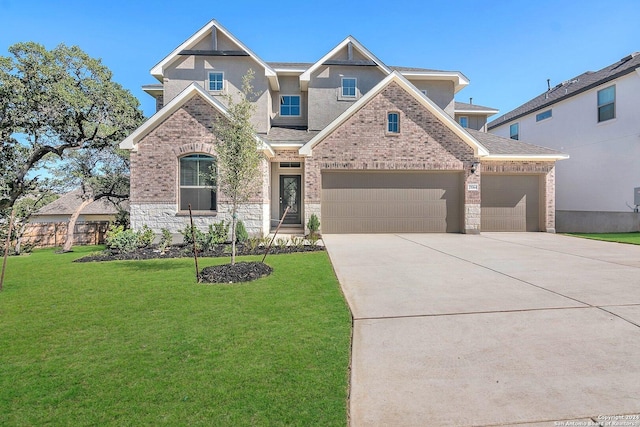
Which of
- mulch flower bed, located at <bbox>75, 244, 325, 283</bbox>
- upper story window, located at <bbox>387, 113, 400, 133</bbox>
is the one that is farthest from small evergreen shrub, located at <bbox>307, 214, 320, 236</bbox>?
upper story window, located at <bbox>387, 113, 400, 133</bbox>

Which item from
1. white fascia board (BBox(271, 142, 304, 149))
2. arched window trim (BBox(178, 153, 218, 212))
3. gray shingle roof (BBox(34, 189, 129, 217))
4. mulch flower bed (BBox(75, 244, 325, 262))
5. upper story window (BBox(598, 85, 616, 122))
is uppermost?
upper story window (BBox(598, 85, 616, 122))

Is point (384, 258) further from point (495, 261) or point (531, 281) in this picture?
Answer: point (531, 281)

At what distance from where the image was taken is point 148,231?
1205cm

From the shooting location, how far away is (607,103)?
660 inches

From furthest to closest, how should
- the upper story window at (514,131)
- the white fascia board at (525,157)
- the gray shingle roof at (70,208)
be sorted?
the gray shingle roof at (70,208), the upper story window at (514,131), the white fascia board at (525,157)

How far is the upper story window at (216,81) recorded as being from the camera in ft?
53.3

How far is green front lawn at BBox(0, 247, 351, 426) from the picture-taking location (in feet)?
8.86

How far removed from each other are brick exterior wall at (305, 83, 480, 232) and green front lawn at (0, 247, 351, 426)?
8370 mm

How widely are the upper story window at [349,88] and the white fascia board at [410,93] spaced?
3153 millimetres

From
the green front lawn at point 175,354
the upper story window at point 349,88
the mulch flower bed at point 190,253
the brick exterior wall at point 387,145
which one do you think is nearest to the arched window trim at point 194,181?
the mulch flower bed at point 190,253

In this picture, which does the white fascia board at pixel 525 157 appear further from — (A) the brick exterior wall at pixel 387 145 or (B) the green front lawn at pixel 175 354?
(B) the green front lawn at pixel 175 354

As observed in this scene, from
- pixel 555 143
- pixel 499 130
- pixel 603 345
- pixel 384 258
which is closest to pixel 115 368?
pixel 603 345

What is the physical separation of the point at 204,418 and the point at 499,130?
1133 inches

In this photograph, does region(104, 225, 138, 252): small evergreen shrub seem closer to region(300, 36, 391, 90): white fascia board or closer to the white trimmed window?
region(300, 36, 391, 90): white fascia board
